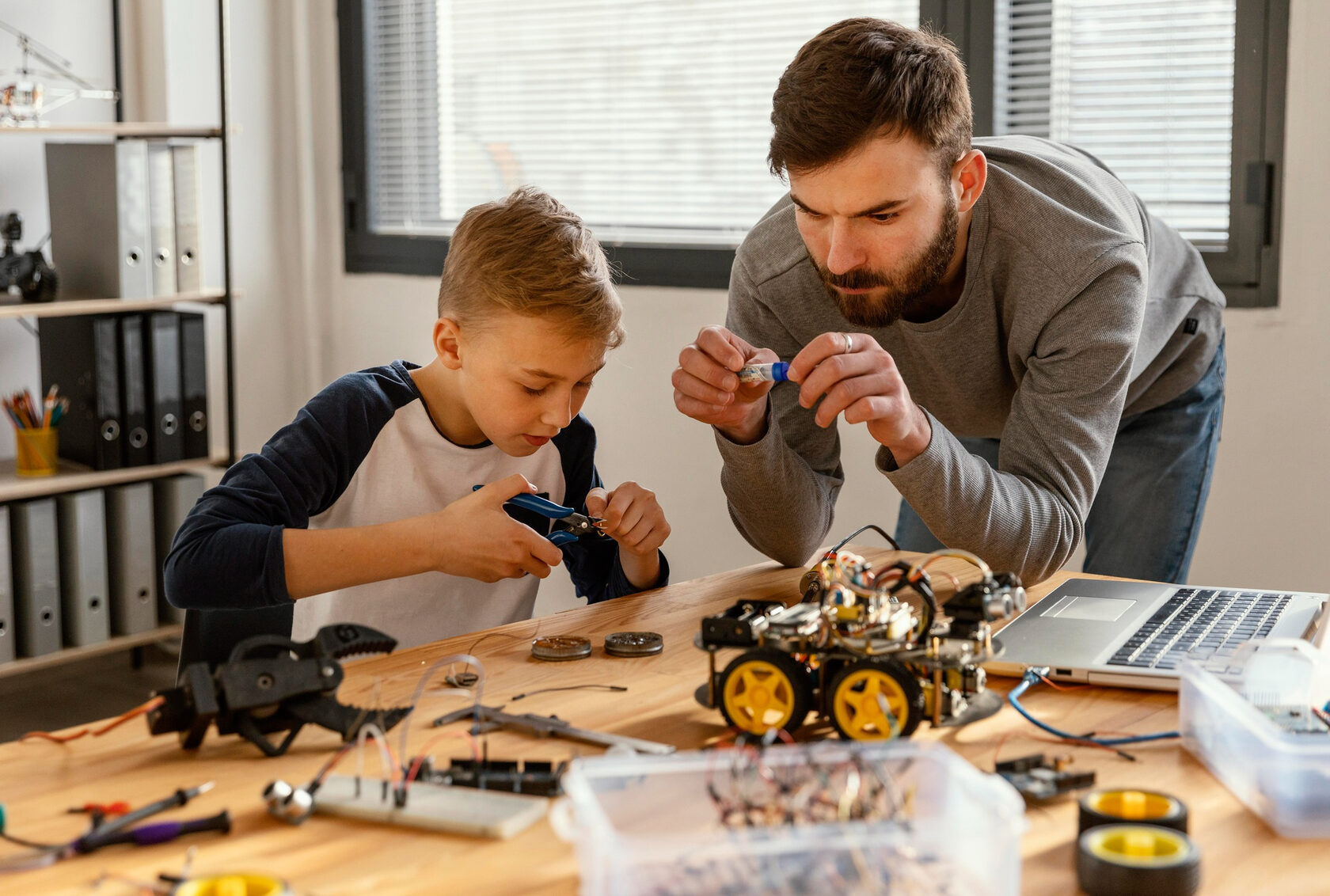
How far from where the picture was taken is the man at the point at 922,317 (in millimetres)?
1377

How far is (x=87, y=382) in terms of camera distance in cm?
293

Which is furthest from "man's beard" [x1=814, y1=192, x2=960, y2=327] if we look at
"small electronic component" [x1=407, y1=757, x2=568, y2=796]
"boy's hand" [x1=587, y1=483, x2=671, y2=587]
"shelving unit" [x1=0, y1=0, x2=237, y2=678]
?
"shelving unit" [x1=0, y1=0, x2=237, y2=678]

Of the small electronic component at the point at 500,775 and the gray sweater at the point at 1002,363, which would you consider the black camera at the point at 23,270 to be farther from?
the small electronic component at the point at 500,775

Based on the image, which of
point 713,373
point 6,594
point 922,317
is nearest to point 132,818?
point 713,373

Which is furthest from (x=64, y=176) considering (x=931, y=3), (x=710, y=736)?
(x=710, y=736)

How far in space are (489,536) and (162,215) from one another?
2.03 m

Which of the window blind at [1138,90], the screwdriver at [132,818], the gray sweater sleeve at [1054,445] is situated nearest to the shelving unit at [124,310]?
the window blind at [1138,90]

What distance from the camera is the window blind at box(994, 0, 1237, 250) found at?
7.94ft

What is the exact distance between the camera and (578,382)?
1482 millimetres

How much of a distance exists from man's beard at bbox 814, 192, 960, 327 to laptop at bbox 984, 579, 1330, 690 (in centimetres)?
39

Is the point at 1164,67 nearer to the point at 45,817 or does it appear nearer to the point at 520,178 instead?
the point at 520,178

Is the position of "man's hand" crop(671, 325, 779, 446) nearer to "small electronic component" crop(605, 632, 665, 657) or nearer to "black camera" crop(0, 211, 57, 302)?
"small electronic component" crop(605, 632, 665, 657)

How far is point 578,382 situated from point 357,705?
0.56 metres

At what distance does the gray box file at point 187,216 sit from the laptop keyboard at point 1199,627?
2417 millimetres
